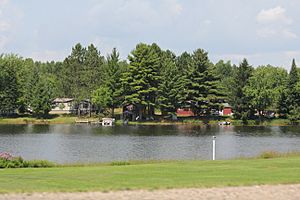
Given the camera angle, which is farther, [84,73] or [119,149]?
[84,73]

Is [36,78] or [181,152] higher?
[36,78]

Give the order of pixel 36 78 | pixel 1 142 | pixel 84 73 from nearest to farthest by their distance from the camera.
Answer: pixel 1 142, pixel 36 78, pixel 84 73

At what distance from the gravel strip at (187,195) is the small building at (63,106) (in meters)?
107

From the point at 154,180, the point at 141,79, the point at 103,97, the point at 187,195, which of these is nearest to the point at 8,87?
the point at 103,97

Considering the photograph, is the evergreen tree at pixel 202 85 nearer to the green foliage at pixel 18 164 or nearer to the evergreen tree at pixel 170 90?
the evergreen tree at pixel 170 90

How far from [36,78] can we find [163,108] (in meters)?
29.2

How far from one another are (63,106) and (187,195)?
366ft

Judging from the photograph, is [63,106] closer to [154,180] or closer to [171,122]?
[171,122]

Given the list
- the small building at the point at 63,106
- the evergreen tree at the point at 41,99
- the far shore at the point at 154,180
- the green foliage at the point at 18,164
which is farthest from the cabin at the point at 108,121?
the far shore at the point at 154,180

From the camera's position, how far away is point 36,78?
11100 centimetres

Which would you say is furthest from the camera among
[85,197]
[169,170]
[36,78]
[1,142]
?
[36,78]

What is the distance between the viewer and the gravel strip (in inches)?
534

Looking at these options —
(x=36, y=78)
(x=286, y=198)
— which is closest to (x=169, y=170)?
(x=286, y=198)

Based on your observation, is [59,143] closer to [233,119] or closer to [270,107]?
[233,119]
